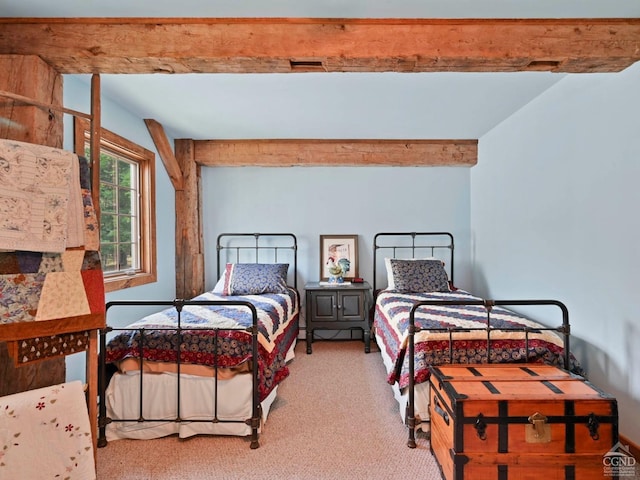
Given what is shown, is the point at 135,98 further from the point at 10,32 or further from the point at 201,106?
the point at 10,32

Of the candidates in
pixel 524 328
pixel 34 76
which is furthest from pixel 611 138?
pixel 34 76

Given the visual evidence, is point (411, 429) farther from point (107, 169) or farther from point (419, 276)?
point (107, 169)

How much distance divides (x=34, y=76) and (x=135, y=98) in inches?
40.6

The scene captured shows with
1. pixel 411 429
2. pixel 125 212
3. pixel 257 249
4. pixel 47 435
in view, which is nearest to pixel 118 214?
pixel 125 212

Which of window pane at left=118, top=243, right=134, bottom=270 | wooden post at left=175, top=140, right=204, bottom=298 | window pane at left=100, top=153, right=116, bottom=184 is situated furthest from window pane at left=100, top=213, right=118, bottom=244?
wooden post at left=175, top=140, right=204, bottom=298

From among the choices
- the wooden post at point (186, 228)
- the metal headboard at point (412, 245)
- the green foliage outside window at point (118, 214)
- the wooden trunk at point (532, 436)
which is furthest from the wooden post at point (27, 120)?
the metal headboard at point (412, 245)

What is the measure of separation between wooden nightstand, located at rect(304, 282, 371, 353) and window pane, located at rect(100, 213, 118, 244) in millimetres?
1897

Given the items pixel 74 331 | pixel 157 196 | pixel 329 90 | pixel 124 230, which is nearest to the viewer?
pixel 74 331

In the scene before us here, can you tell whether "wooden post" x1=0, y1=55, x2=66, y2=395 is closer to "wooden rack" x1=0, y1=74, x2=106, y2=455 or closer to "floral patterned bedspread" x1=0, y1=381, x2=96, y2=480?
"wooden rack" x1=0, y1=74, x2=106, y2=455

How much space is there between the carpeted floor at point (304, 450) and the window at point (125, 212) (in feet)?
4.26

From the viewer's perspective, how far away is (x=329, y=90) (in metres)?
2.55

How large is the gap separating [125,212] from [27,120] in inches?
58.6

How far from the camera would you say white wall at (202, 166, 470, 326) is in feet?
13.4

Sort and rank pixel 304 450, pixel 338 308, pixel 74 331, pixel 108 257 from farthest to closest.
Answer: pixel 338 308 → pixel 108 257 → pixel 304 450 → pixel 74 331
